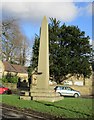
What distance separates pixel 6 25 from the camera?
2290 inches

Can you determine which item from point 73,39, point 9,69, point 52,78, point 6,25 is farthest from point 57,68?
point 9,69

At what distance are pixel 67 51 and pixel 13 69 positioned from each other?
25.8 metres

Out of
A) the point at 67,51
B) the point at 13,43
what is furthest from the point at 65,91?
the point at 13,43

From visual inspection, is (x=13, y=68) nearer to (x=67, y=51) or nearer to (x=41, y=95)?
(x=67, y=51)

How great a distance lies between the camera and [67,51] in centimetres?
4541

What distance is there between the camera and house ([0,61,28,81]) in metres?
64.7

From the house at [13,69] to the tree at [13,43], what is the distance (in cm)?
145

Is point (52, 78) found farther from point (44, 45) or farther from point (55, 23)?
point (44, 45)

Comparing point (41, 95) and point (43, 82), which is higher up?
point (43, 82)

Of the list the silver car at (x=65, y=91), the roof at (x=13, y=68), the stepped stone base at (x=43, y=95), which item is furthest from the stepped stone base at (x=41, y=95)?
the roof at (x=13, y=68)

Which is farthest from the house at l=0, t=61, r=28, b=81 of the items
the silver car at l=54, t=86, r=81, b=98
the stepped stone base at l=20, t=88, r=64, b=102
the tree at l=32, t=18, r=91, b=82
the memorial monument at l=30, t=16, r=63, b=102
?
the stepped stone base at l=20, t=88, r=64, b=102

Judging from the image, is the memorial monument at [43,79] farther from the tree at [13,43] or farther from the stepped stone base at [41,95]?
the tree at [13,43]

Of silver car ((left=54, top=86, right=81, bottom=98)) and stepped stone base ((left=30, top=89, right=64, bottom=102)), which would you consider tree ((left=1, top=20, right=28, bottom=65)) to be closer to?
silver car ((left=54, top=86, right=81, bottom=98))

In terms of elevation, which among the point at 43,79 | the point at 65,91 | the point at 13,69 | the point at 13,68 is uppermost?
the point at 13,68
